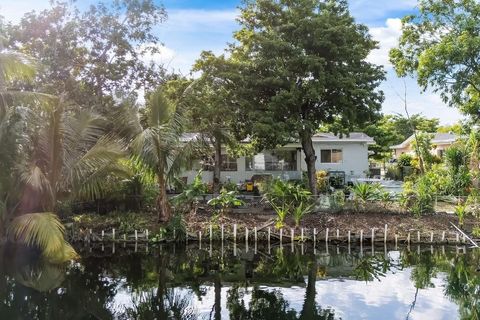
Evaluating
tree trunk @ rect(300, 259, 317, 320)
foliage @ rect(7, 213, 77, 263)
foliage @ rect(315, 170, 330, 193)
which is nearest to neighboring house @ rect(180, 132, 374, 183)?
foliage @ rect(315, 170, 330, 193)

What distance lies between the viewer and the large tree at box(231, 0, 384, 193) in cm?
1850

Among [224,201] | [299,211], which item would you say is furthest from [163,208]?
[299,211]

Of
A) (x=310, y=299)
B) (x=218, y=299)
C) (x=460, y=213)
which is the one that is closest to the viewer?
(x=310, y=299)

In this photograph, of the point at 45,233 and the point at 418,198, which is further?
the point at 418,198

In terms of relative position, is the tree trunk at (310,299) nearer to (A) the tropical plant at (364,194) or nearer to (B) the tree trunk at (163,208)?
(A) the tropical plant at (364,194)

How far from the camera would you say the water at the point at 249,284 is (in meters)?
9.05

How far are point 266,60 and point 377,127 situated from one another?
81.1 feet

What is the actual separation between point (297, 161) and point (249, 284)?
57.4 ft

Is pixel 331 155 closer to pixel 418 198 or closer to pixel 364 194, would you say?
pixel 364 194

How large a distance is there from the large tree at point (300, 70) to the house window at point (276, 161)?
295 inches

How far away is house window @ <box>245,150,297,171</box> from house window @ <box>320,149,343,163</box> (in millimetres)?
2061

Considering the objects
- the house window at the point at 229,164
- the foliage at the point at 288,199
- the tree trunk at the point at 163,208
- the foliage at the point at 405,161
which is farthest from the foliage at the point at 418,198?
the foliage at the point at 405,161

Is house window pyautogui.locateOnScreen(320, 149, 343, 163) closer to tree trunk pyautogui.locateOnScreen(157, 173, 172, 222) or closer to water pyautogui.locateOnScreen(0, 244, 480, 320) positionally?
water pyautogui.locateOnScreen(0, 244, 480, 320)

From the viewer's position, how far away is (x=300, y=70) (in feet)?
63.2
